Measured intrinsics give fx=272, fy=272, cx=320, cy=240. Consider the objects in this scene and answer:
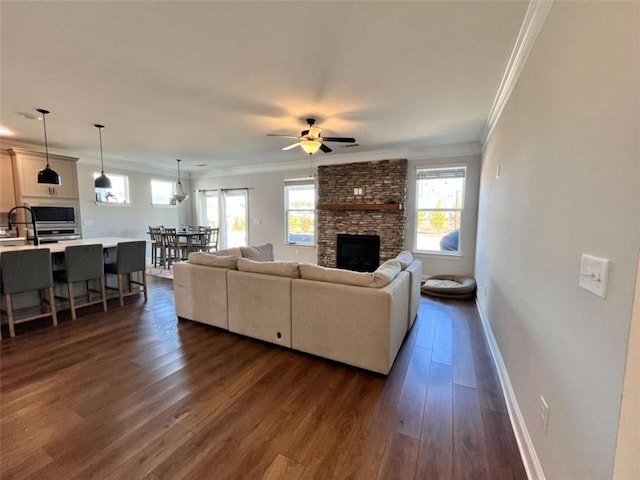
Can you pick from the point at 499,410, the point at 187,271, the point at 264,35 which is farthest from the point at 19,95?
the point at 499,410

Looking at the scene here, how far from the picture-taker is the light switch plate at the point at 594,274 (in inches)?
35.7

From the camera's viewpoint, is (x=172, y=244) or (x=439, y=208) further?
(x=172, y=244)

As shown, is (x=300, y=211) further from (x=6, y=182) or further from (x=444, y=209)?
(x=6, y=182)

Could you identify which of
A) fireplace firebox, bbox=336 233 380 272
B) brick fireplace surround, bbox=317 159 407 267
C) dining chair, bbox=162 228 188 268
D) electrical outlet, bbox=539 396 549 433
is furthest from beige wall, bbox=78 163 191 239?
electrical outlet, bbox=539 396 549 433

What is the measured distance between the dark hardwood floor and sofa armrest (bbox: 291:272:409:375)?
0.14m

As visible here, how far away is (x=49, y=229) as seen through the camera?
5184 mm

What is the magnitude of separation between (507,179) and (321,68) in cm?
194

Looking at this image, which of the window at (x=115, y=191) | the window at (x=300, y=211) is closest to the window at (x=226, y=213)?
the window at (x=300, y=211)

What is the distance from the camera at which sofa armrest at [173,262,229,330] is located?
305 centimetres

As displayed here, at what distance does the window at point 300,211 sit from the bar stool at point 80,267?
3.97 metres

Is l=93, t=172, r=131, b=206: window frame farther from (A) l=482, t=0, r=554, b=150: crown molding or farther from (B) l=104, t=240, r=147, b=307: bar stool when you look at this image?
(A) l=482, t=0, r=554, b=150: crown molding

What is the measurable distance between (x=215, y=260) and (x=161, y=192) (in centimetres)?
584

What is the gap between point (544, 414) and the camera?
1354mm

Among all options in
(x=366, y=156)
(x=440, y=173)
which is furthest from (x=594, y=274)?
(x=366, y=156)
